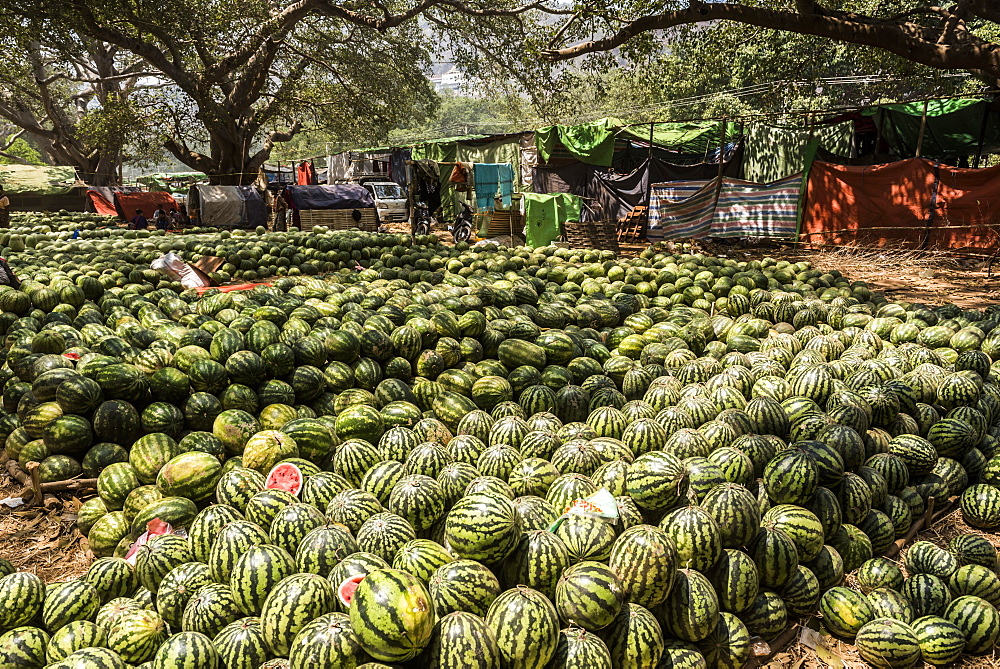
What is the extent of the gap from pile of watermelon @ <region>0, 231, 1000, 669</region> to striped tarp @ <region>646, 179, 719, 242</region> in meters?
9.35

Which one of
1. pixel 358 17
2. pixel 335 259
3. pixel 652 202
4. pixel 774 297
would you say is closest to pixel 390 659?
pixel 774 297

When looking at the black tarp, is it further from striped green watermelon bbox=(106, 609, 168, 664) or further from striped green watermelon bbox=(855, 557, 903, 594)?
striped green watermelon bbox=(106, 609, 168, 664)

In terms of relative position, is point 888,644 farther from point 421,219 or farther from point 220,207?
point 220,207

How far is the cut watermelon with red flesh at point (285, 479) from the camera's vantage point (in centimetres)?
348

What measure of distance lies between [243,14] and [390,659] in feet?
74.7

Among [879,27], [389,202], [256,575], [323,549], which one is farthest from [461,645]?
[389,202]

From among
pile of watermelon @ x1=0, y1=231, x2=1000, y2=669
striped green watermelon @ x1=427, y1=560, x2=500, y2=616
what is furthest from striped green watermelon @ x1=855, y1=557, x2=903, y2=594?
striped green watermelon @ x1=427, y1=560, x2=500, y2=616

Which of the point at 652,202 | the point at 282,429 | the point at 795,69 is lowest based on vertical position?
the point at 282,429

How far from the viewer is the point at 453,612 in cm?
250

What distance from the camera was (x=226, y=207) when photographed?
65.5ft

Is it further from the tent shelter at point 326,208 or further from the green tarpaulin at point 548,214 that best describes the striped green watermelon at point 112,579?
the tent shelter at point 326,208

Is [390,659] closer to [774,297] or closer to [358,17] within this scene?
[774,297]

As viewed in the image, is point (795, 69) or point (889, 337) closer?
point (889, 337)

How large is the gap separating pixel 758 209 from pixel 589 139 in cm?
559
